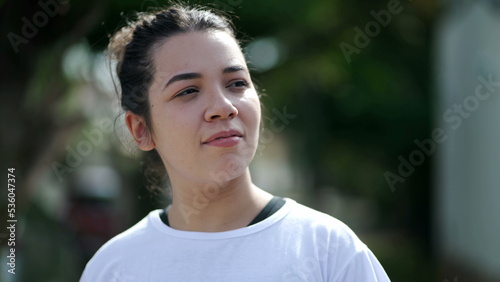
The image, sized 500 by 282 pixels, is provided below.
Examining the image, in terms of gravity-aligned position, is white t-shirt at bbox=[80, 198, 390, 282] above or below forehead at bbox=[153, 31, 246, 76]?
below

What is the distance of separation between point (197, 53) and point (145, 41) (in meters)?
0.30

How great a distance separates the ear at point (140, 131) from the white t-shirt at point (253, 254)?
13.5 inches

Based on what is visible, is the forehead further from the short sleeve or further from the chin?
the short sleeve

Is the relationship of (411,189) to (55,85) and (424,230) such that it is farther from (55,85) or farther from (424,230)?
(55,85)

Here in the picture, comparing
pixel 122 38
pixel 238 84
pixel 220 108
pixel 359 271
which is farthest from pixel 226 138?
pixel 122 38

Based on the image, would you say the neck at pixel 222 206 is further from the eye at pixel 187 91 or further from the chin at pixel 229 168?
the eye at pixel 187 91

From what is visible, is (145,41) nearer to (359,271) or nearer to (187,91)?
(187,91)

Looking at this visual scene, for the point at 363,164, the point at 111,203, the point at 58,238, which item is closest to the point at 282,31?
the point at 58,238

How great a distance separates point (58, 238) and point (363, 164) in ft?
43.5

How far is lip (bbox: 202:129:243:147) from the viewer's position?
8.27ft

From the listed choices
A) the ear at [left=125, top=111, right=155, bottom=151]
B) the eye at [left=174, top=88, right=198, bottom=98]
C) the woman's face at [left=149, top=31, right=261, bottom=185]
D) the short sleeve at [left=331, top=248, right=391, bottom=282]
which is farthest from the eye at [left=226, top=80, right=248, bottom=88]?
the short sleeve at [left=331, top=248, right=391, bottom=282]

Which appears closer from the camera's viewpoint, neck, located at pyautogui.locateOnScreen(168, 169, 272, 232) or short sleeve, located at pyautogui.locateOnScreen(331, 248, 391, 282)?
short sleeve, located at pyautogui.locateOnScreen(331, 248, 391, 282)

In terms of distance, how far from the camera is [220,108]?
2.51m

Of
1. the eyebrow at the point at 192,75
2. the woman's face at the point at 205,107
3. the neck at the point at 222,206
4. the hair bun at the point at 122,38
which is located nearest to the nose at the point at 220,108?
the woman's face at the point at 205,107
